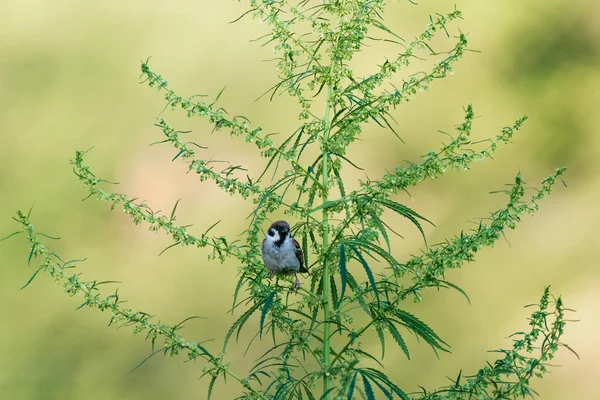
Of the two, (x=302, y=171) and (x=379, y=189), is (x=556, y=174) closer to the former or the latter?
(x=379, y=189)

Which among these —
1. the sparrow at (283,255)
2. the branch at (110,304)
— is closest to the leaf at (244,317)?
the branch at (110,304)

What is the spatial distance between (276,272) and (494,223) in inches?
27.2

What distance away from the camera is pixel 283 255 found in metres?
2.03

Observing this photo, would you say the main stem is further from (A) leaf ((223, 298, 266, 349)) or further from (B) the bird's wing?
(B) the bird's wing

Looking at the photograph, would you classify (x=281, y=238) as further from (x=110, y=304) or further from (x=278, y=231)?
(x=110, y=304)

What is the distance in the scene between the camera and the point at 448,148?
159 centimetres

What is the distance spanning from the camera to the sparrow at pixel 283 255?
2027 millimetres

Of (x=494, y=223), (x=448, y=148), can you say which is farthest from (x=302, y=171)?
(x=494, y=223)

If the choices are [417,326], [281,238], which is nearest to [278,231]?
[281,238]

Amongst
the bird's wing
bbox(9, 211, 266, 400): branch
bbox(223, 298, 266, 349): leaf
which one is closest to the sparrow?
the bird's wing

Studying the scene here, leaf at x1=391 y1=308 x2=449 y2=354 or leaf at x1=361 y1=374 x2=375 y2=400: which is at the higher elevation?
leaf at x1=391 y1=308 x2=449 y2=354

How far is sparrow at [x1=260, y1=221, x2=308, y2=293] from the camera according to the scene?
2.03m

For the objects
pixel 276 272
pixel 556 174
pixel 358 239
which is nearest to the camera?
pixel 556 174

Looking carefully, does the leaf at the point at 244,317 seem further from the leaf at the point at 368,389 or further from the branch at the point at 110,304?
the leaf at the point at 368,389
